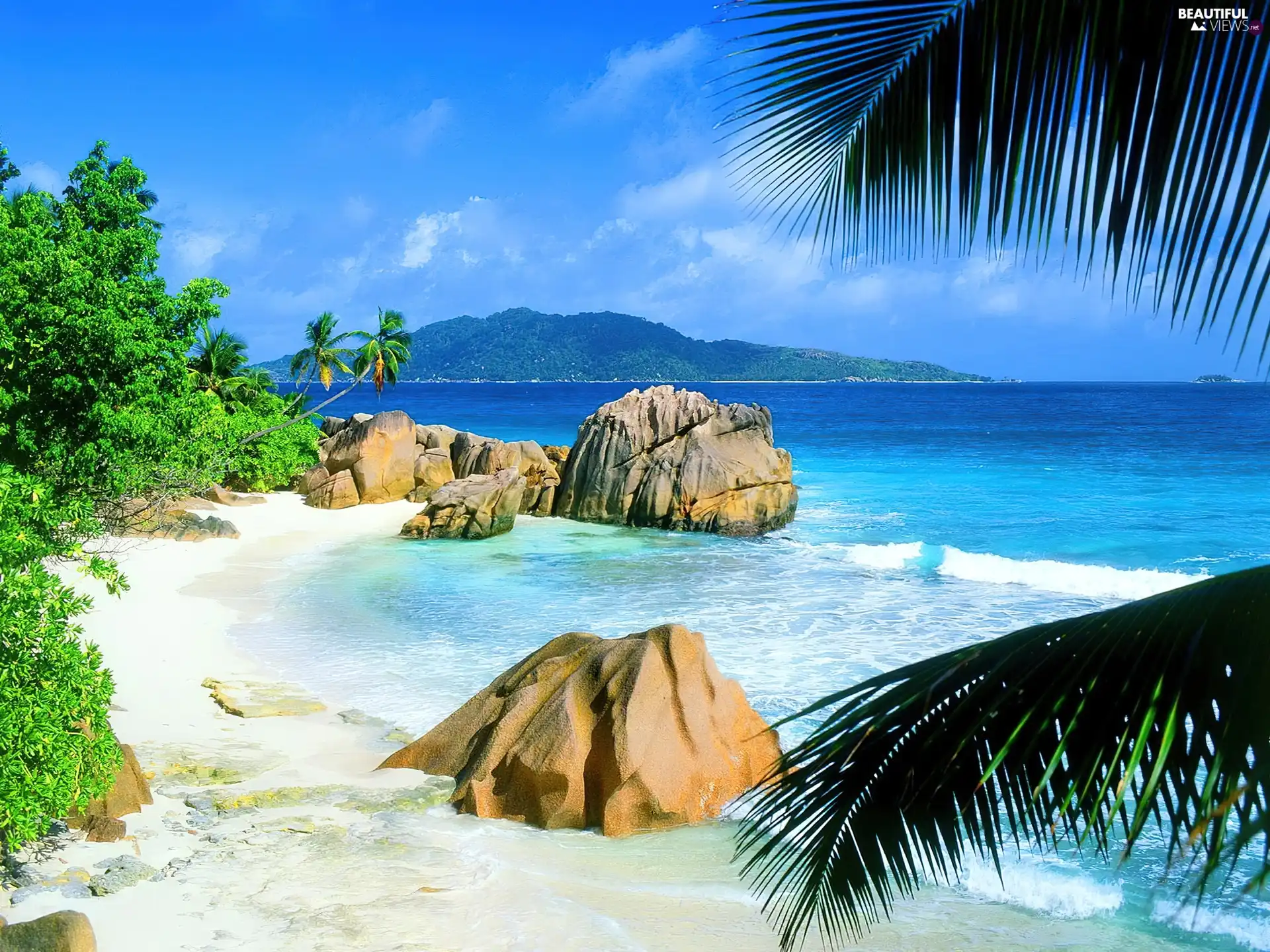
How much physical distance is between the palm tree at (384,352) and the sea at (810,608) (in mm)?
22514

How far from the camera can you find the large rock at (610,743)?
8.70m

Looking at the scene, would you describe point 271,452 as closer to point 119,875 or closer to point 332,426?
point 332,426

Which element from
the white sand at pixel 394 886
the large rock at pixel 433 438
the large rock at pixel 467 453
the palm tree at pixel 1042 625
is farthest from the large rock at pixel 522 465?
the palm tree at pixel 1042 625

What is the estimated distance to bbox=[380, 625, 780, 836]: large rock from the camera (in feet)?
28.5

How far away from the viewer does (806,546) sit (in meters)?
26.2

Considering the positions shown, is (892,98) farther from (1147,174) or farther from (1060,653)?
(1060,653)

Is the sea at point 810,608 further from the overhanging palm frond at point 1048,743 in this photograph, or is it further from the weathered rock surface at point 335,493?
the weathered rock surface at point 335,493

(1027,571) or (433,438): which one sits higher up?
(433,438)

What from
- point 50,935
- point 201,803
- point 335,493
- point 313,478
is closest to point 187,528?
point 335,493

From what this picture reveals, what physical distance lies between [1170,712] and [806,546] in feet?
81.0

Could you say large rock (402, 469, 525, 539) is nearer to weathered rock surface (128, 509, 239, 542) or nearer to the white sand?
weathered rock surface (128, 509, 239, 542)

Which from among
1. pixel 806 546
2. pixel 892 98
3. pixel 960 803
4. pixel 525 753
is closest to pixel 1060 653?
pixel 960 803

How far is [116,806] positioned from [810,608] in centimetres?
1308

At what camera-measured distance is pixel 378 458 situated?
33906 mm
